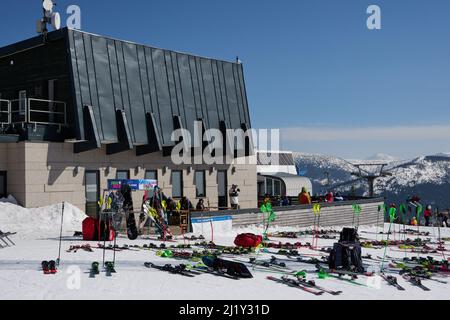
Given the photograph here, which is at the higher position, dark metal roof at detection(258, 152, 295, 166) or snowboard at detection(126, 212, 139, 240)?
dark metal roof at detection(258, 152, 295, 166)

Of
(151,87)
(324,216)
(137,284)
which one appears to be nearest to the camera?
(137,284)

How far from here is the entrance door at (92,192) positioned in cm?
2248

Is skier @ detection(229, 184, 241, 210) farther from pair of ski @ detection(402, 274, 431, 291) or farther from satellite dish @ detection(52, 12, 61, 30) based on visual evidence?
pair of ski @ detection(402, 274, 431, 291)

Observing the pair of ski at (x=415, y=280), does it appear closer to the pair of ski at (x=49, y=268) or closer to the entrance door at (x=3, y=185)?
the pair of ski at (x=49, y=268)

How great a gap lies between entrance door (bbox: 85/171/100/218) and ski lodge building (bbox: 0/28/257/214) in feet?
0.14

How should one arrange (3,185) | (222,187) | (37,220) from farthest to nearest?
1. (222,187)
2. (3,185)
3. (37,220)

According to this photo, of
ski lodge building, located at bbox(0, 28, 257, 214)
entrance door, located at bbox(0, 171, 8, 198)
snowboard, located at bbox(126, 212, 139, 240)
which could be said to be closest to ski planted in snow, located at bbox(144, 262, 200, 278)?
snowboard, located at bbox(126, 212, 139, 240)

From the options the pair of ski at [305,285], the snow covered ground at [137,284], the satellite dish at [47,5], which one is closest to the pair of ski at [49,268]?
the snow covered ground at [137,284]

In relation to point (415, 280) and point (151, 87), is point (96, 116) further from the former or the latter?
point (415, 280)

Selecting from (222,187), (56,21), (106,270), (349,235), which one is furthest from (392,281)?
(56,21)

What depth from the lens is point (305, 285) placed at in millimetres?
10984

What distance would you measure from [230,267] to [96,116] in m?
12.4

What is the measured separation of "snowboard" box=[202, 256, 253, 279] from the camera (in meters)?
11.8

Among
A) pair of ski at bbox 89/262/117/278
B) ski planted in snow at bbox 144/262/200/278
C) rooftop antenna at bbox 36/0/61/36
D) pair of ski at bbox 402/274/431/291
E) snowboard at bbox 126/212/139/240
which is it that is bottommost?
pair of ski at bbox 402/274/431/291
